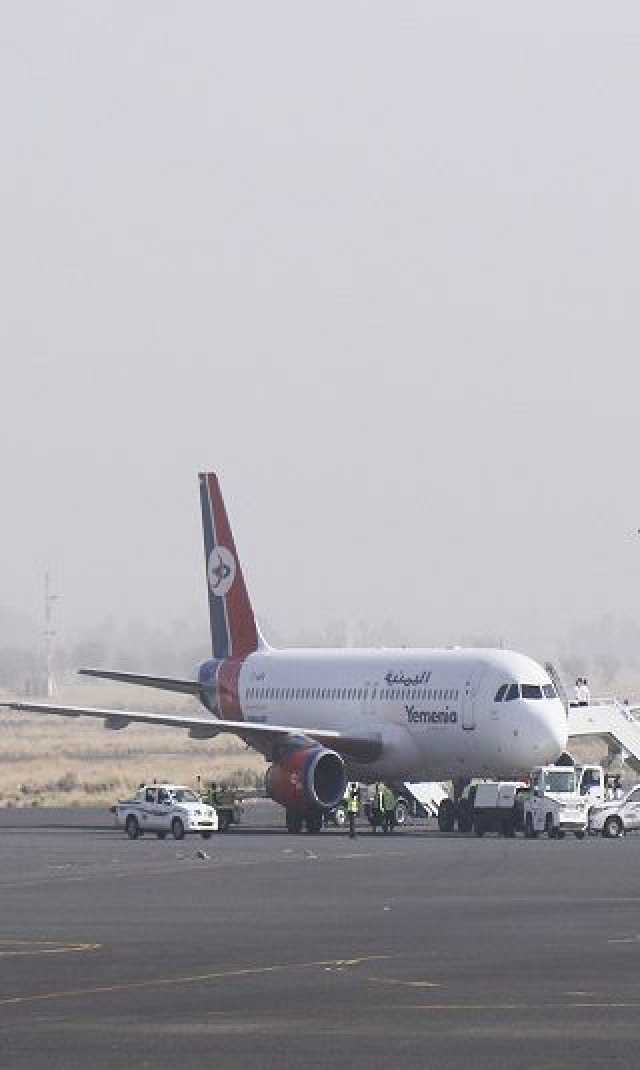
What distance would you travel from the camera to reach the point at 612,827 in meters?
73.8

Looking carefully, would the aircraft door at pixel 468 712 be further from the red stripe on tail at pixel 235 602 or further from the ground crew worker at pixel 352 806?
the red stripe on tail at pixel 235 602

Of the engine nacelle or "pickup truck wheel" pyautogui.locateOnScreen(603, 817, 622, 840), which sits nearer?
"pickup truck wheel" pyautogui.locateOnScreen(603, 817, 622, 840)

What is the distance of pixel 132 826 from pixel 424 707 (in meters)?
11.1

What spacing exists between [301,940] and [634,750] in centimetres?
5516

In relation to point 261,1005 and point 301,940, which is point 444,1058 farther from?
point 301,940

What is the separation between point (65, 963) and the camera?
33.1m

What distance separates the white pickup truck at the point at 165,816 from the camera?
72.5m

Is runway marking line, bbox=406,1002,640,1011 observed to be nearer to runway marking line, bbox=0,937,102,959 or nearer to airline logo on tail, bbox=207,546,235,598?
runway marking line, bbox=0,937,102,959

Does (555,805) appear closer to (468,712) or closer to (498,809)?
(498,809)

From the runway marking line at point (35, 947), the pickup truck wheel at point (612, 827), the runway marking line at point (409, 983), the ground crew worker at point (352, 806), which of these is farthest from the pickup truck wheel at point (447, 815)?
the runway marking line at point (409, 983)

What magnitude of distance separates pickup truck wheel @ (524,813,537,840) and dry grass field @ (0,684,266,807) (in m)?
29.2

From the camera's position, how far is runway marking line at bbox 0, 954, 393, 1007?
2892 centimetres

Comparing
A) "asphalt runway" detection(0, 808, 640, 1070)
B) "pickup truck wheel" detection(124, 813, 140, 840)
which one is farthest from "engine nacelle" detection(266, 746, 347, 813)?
"asphalt runway" detection(0, 808, 640, 1070)

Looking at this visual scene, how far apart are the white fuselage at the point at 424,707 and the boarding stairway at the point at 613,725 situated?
988 cm
